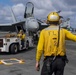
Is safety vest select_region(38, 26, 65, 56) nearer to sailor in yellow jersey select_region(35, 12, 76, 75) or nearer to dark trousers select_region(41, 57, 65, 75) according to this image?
sailor in yellow jersey select_region(35, 12, 76, 75)

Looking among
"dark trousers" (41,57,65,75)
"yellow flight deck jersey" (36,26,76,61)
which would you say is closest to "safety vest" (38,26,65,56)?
"yellow flight deck jersey" (36,26,76,61)

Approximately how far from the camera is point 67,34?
5.21 metres

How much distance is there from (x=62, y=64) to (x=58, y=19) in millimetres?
874

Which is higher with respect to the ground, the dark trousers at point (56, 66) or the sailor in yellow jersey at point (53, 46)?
the sailor in yellow jersey at point (53, 46)

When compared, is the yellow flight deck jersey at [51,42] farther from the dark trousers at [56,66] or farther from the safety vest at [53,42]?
the dark trousers at [56,66]

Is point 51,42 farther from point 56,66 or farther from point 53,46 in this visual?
point 56,66

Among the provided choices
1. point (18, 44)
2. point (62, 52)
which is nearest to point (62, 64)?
point (62, 52)

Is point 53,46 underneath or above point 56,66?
above

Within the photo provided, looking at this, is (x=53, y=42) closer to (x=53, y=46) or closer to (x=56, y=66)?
(x=53, y=46)

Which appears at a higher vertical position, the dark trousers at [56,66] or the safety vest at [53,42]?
the safety vest at [53,42]

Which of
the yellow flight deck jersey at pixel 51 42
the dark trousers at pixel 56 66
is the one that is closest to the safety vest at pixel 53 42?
the yellow flight deck jersey at pixel 51 42

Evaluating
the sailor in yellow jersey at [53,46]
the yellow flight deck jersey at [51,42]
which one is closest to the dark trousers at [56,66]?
the sailor in yellow jersey at [53,46]

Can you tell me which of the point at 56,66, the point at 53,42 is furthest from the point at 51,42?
the point at 56,66

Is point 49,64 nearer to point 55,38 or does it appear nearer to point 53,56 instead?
point 53,56
